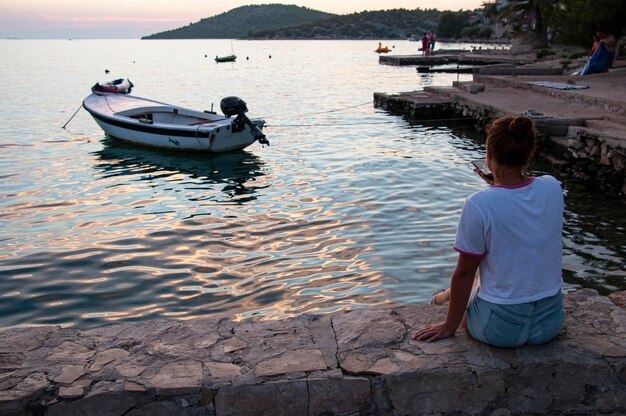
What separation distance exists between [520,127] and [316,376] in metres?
1.81

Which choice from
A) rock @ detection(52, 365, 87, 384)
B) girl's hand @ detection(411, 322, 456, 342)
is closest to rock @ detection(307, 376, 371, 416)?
girl's hand @ detection(411, 322, 456, 342)

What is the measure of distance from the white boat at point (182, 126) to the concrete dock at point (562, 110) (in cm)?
765

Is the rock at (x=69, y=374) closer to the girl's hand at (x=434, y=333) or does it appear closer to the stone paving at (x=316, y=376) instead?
the stone paving at (x=316, y=376)

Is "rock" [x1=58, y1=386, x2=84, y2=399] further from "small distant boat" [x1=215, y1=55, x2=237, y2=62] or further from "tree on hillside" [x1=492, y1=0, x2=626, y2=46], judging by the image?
"small distant boat" [x1=215, y1=55, x2=237, y2=62]

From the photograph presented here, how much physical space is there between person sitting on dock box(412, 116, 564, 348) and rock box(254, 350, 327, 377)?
2.90 ft

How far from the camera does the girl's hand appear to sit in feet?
12.3

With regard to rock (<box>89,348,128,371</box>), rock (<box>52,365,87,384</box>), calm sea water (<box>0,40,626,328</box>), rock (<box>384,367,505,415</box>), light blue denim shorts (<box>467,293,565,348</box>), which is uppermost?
light blue denim shorts (<box>467,293,565,348</box>)

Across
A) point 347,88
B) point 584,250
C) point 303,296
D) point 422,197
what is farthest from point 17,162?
point 347,88

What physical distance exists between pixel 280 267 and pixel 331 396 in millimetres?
5171

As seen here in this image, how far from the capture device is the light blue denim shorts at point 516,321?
3502 mm

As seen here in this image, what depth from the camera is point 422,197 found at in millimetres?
12117

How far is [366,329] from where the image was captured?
13.1 feet

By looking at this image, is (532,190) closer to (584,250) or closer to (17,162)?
(584,250)

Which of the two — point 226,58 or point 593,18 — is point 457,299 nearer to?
point 593,18
